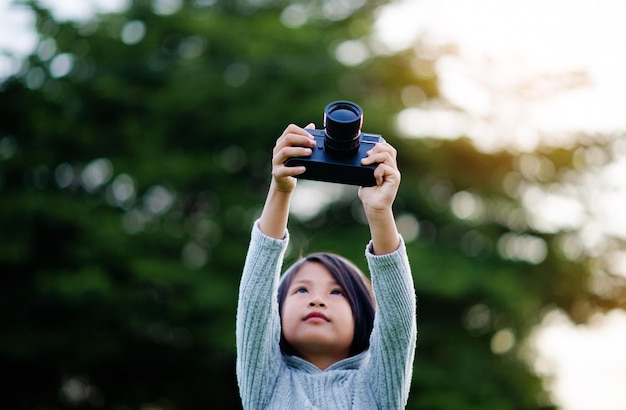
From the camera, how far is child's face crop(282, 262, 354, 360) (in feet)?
7.38

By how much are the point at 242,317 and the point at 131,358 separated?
8.61 meters

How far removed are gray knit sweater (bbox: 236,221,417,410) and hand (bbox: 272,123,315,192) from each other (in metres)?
0.17

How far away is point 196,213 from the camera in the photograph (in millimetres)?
10867

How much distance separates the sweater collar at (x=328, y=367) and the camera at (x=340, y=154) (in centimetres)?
50

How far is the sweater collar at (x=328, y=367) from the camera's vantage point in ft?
7.41

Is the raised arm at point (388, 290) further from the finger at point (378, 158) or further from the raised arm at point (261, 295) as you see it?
the raised arm at point (261, 295)

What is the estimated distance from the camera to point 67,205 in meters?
10.1

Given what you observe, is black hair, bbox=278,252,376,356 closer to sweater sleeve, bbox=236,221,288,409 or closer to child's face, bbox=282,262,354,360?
child's face, bbox=282,262,354,360

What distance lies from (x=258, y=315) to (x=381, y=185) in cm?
46

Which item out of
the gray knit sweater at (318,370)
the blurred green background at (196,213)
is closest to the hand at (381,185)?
the gray knit sweater at (318,370)

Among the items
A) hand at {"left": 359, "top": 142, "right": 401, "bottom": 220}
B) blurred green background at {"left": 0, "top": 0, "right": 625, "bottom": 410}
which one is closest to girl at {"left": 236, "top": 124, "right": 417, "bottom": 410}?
hand at {"left": 359, "top": 142, "right": 401, "bottom": 220}

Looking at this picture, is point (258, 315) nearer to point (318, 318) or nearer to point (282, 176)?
point (318, 318)

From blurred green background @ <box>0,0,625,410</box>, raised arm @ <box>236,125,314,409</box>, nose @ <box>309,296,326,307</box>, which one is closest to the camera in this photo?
raised arm @ <box>236,125,314,409</box>

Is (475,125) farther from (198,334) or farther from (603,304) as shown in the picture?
(198,334)
